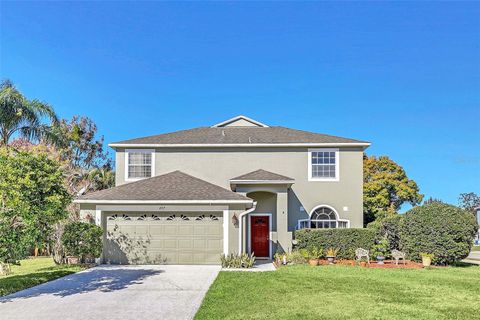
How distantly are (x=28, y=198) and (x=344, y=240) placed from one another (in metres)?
12.9

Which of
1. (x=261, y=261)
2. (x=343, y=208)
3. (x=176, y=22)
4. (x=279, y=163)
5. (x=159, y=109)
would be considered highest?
(x=176, y=22)

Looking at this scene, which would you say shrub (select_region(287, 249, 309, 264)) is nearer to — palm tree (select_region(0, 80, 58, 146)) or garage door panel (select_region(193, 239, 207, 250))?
garage door panel (select_region(193, 239, 207, 250))

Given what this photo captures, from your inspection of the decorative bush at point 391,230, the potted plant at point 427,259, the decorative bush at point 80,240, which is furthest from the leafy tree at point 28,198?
the potted plant at point 427,259

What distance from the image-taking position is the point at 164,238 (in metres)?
15.8

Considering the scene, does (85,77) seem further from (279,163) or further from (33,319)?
(33,319)

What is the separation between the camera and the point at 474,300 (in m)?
9.12

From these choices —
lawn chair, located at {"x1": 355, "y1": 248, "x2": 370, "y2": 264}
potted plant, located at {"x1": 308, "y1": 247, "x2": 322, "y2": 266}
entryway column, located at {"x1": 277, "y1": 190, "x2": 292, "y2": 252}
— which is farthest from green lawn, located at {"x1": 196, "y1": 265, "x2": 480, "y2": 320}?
entryway column, located at {"x1": 277, "y1": 190, "x2": 292, "y2": 252}

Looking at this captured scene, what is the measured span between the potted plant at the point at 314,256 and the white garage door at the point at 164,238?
395 cm

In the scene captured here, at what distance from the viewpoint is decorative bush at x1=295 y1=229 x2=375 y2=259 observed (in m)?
16.5

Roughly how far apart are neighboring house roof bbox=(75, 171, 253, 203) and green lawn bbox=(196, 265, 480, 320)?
12.3 ft

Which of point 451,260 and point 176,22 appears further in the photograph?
point 176,22

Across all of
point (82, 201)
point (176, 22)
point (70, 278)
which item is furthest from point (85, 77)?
point (70, 278)

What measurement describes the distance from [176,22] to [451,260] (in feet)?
56.5

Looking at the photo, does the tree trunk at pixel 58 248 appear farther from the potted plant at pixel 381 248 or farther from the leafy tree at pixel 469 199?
the leafy tree at pixel 469 199
